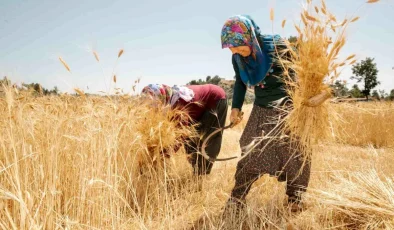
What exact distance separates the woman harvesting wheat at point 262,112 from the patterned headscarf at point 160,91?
33.1 inches

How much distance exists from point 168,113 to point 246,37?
0.87m

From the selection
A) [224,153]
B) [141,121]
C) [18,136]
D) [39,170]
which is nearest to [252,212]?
[141,121]

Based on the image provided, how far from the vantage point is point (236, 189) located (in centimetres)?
198

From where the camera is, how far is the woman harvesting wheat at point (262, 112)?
1.84 m

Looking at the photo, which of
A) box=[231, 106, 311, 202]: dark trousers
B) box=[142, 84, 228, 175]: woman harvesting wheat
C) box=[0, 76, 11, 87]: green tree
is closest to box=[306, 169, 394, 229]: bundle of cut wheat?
box=[231, 106, 311, 202]: dark trousers

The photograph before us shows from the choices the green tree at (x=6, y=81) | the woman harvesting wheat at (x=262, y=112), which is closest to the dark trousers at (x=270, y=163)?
the woman harvesting wheat at (x=262, y=112)

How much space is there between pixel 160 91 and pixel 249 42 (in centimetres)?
105

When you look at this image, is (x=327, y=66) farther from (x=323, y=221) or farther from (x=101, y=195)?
(x=101, y=195)

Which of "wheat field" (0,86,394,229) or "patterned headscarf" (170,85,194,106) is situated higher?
"patterned headscarf" (170,85,194,106)

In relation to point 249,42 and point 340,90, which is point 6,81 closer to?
point 249,42

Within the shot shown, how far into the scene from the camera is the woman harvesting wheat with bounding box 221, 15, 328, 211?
6.05 ft

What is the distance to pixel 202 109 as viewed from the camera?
2828 mm

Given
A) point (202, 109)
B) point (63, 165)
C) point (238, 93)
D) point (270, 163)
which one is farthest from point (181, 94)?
point (63, 165)

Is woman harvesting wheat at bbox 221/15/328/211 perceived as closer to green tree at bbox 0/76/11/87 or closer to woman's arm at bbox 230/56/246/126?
woman's arm at bbox 230/56/246/126
